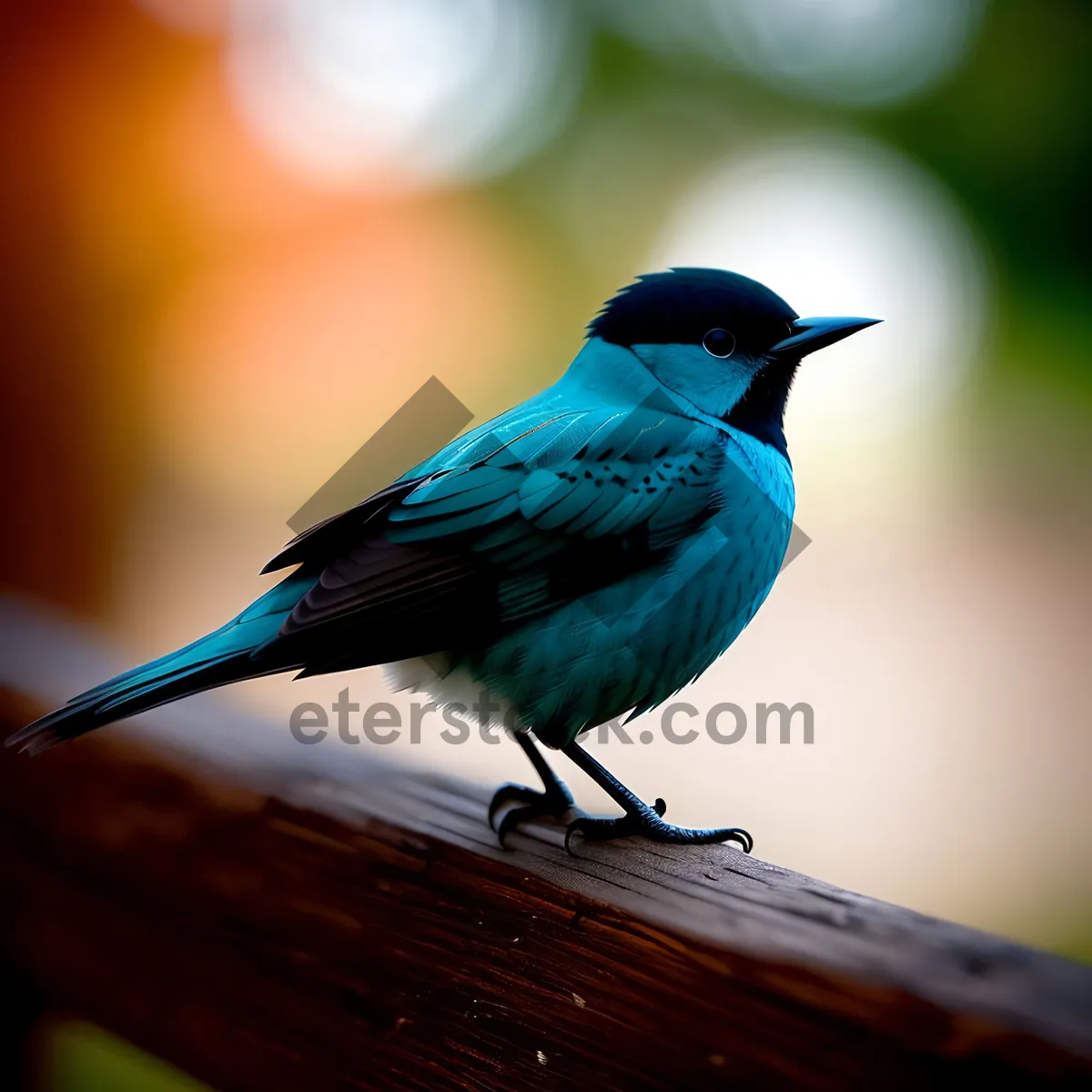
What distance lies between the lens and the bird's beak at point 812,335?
2.02 meters

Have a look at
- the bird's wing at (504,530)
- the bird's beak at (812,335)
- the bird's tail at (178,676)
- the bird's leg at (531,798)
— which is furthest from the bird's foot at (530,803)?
the bird's beak at (812,335)

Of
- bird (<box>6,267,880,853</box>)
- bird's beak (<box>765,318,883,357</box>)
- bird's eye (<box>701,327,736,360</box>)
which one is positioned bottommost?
bird (<box>6,267,880,853</box>)

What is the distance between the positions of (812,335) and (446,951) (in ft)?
4.45

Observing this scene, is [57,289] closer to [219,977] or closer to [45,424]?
[45,424]

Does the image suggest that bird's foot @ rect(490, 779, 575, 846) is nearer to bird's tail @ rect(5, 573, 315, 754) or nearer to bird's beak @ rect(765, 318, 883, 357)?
bird's tail @ rect(5, 573, 315, 754)

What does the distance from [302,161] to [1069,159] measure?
2.82 metres

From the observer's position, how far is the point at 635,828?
5.94 feet

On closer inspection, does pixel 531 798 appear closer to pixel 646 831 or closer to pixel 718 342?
pixel 646 831

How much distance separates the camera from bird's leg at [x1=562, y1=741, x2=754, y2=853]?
1752mm

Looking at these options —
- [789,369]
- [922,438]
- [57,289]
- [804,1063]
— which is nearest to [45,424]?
[57,289]

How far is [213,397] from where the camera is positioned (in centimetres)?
443

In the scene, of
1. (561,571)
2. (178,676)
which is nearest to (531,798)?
(561,571)

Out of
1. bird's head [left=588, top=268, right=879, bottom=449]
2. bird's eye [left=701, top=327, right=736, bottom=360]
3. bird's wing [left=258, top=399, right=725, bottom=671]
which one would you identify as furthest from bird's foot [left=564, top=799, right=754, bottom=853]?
bird's eye [left=701, top=327, right=736, bottom=360]

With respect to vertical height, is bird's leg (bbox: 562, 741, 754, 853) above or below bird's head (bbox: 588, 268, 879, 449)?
below
